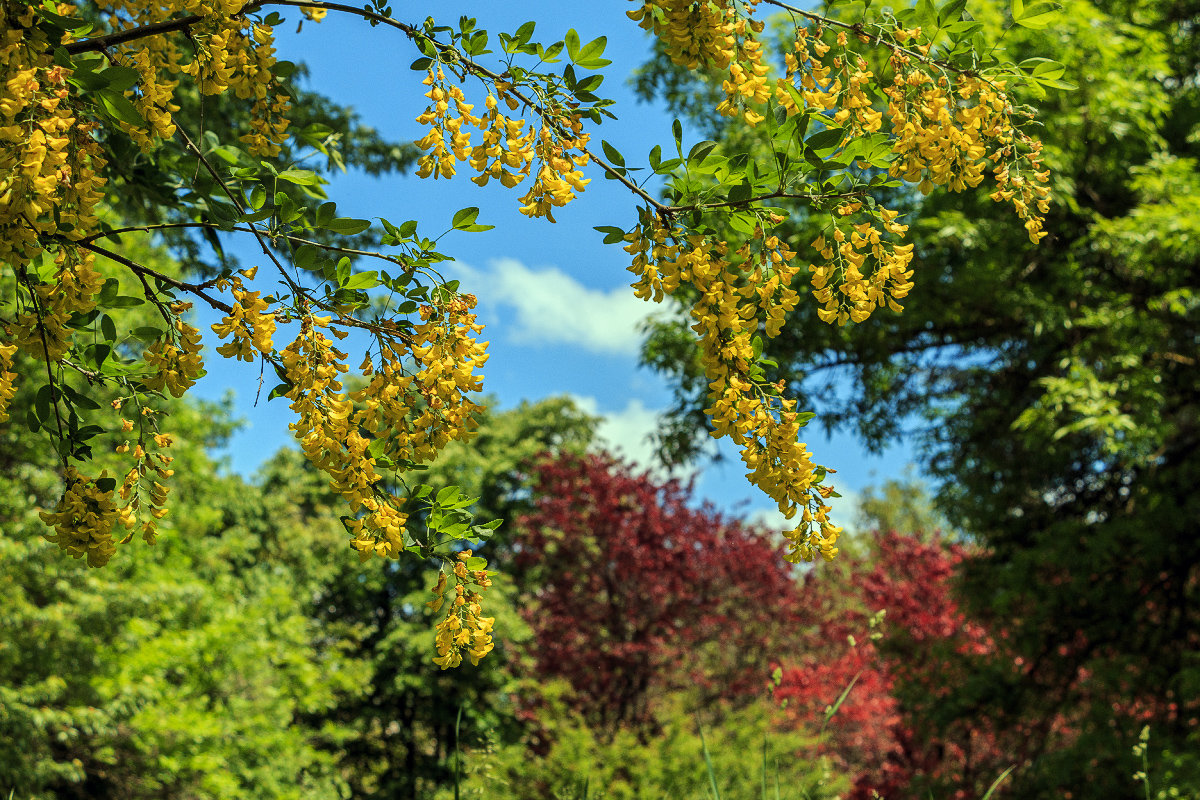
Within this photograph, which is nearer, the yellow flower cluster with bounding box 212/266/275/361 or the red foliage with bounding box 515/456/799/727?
the yellow flower cluster with bounding box 212/266/275/361

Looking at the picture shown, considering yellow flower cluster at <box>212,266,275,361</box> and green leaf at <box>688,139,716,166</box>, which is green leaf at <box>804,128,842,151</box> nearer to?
green leaf at <box>688,139,716,166</box>

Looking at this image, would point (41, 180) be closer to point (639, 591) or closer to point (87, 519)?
point (87, 519)

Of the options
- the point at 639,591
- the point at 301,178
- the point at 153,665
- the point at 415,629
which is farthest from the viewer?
the point at 415,629

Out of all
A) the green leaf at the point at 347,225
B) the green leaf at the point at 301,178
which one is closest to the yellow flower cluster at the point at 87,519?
the green leaf at the point at 347,225

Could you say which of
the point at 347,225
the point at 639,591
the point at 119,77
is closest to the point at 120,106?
the point at 119,77

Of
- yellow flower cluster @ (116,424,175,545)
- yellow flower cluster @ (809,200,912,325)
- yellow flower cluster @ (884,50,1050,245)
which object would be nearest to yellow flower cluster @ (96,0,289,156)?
yellow flower cluster @ (116,424,175,545)

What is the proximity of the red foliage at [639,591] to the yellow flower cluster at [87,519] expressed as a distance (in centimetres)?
766

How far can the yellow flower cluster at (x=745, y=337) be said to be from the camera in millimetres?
1718

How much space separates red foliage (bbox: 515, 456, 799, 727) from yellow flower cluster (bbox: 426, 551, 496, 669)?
24.8ft

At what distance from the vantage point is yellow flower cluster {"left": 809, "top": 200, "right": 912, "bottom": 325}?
1.67 meters

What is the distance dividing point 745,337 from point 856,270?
26cm

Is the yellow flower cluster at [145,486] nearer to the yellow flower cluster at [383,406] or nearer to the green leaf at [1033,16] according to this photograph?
the yellow flower cluster at [383,406]

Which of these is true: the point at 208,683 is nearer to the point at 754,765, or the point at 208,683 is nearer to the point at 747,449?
the point at 754,765

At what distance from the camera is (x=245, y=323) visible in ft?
5.37
